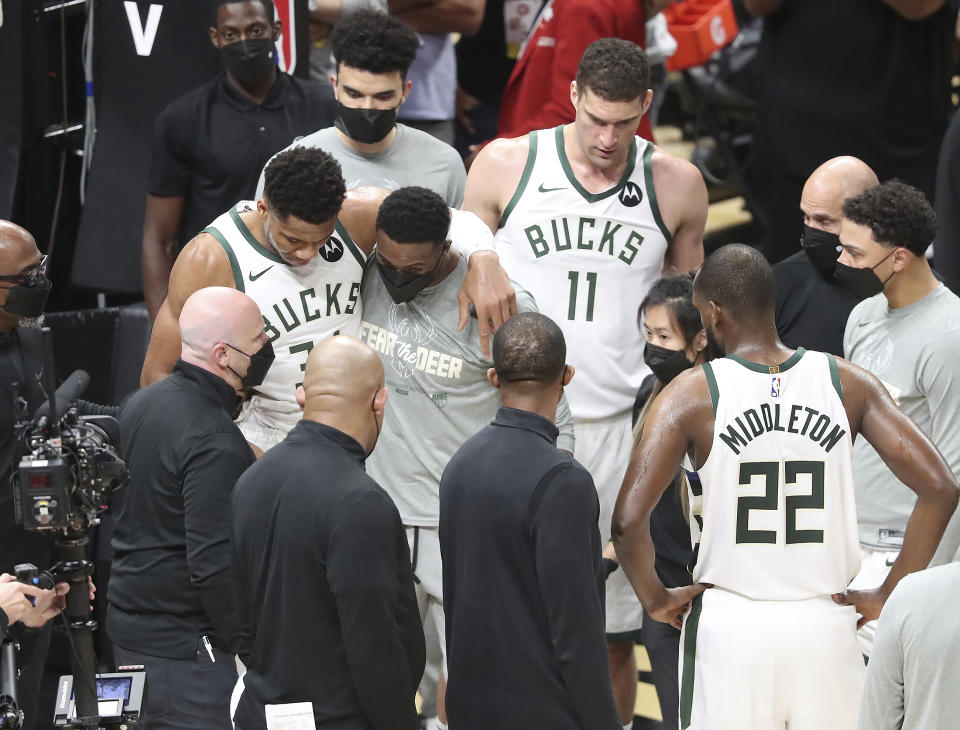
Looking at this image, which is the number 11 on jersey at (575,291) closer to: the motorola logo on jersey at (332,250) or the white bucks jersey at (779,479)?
the motorola logo on jersey at (332,250)

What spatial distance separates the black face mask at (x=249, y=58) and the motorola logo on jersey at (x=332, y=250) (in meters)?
1.19

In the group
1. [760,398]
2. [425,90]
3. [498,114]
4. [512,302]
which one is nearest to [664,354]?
[512,302]

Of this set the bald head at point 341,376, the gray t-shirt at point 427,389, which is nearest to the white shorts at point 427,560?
the gray t-shirt at point 427,389

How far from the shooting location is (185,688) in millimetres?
3811

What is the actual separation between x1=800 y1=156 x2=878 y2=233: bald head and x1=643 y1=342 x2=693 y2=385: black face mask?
0.87 m

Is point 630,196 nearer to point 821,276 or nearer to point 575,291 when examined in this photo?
point 575,291

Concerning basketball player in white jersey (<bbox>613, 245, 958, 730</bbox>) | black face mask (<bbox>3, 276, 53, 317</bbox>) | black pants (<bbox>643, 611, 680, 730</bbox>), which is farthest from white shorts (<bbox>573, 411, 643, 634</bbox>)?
black face mask (<bbox>3, 276, 53, 317</bbox>)

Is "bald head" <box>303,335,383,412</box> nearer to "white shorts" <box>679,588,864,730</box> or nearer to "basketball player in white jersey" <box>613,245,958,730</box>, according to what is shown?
"basketball player in white jersey" <box>613,245,958,730</box>

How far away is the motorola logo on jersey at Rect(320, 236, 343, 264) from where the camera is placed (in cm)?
445

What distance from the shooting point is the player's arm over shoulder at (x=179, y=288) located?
432 centimetres

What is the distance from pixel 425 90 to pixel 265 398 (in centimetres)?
229

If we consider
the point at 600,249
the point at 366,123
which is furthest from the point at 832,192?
the point at 366,123

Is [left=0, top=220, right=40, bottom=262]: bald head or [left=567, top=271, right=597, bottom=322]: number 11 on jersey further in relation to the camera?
[left=567, top=271, right=597, bottom=322]: number 11 on jersey

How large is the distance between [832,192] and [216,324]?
213cm
